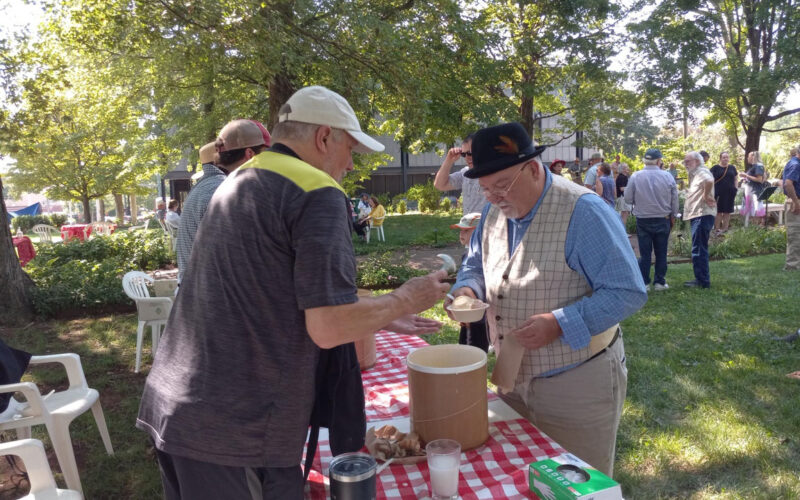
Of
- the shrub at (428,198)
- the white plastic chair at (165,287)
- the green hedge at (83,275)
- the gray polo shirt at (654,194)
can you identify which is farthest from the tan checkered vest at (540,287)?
the shrub at (428,198)

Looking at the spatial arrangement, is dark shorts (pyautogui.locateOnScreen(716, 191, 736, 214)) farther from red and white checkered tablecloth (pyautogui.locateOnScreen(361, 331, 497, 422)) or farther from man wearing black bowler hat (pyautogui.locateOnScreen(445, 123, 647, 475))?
man wearing black bowler hat (pyautogui.locateOnScreen(445, 123, 647, 475))

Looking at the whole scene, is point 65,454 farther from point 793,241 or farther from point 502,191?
point 793,241

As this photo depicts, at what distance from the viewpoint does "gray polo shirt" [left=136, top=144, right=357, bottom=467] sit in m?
1.27

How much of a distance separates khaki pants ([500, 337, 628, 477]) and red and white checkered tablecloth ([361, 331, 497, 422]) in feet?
0.94

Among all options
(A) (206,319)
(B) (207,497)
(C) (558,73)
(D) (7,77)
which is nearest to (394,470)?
(B) (207,497)

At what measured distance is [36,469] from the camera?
7.57 feet

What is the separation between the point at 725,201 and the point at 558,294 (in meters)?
12.5

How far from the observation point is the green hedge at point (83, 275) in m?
7.75

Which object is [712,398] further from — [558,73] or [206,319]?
[558,73]

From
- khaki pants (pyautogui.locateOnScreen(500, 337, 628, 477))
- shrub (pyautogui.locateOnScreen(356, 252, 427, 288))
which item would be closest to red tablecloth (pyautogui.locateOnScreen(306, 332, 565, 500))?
khaki pants (pyautogui.locateOnScreen(500, 337, 628, 477))

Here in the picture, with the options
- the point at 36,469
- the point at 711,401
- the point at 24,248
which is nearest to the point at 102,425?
the point at 36,469

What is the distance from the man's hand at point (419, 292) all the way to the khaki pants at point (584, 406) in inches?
25.7

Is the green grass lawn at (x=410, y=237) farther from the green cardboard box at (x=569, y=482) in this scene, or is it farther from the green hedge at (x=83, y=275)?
the green cardboard box at (x=569, y=482)

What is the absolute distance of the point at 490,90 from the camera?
12.4 m
